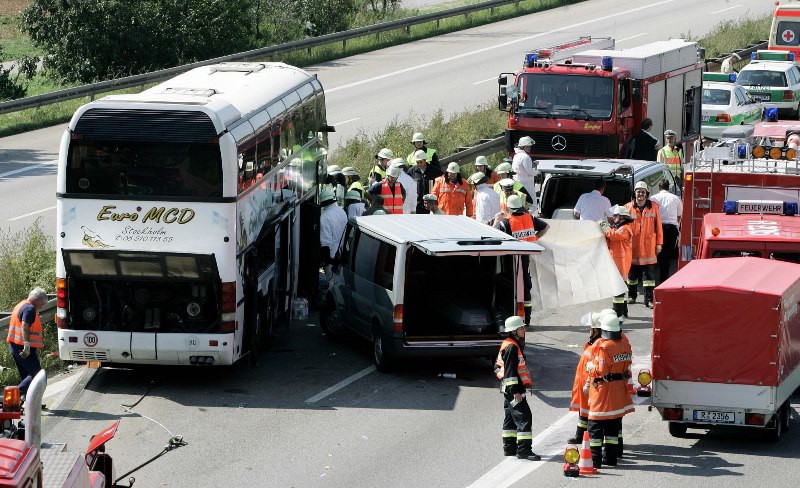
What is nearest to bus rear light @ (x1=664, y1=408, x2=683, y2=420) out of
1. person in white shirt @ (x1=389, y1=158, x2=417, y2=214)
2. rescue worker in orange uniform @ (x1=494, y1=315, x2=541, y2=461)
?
rescue worker in orange uniform @ (x1=494, y1=315, x2=541, y2=461)

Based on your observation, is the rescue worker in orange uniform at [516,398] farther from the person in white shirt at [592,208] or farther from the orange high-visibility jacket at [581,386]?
the person in white shirt at [592,208]

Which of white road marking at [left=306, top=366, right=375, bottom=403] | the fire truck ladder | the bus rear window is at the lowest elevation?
white road marking at [left=306, top=366, right=375, bottom=403]

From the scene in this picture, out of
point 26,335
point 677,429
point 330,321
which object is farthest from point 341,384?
point 677,429

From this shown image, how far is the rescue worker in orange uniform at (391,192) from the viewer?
21917mm

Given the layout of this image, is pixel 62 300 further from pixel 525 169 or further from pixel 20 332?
pixel 525 169

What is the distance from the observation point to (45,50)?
139 feet

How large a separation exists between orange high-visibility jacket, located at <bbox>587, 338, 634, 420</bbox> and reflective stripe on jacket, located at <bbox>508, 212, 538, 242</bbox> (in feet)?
18.4

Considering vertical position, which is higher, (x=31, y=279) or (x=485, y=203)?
(x=485, y=203)

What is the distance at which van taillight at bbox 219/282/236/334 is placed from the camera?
661 inches

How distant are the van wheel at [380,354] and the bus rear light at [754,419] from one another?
466 cm

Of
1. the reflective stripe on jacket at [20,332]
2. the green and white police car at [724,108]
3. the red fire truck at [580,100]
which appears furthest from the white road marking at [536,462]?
the green and white police car at [724,108]

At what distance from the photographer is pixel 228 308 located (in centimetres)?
1683

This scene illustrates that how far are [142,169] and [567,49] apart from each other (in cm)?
1429

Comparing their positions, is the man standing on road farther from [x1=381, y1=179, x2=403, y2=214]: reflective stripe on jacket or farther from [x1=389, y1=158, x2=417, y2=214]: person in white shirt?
[x1=389, y1=158, x2=417, y2=214]: person in white shirt
